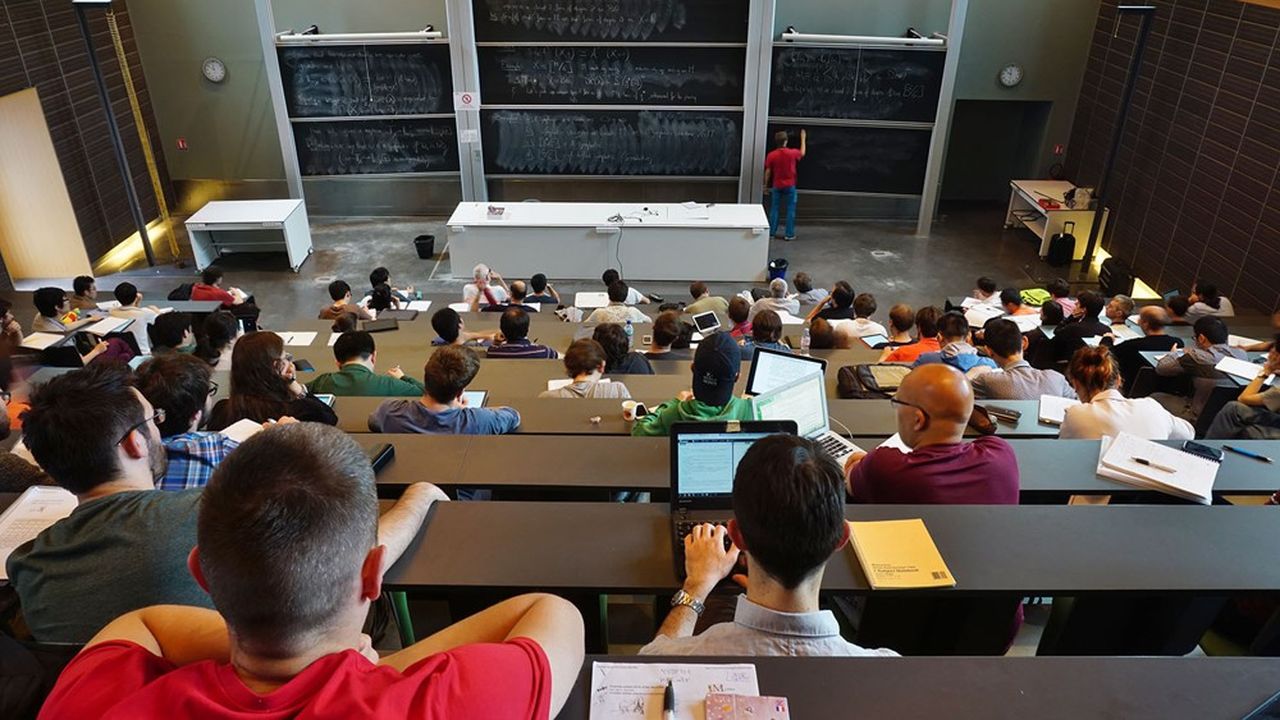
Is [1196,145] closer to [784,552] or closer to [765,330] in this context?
[765,330]

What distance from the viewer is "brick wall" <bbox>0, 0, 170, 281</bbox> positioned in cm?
750

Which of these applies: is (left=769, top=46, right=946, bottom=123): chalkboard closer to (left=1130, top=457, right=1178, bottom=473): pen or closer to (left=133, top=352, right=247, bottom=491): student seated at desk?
(left=1130, top=457, right=1178, bottom=473): pen

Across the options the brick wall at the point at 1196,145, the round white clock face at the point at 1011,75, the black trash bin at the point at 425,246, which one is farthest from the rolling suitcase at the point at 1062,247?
the black trash bin at the point at 425,246

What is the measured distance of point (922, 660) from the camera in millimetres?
1528

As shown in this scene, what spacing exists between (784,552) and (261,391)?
98.0 inches

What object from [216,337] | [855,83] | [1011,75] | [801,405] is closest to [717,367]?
[801,405]

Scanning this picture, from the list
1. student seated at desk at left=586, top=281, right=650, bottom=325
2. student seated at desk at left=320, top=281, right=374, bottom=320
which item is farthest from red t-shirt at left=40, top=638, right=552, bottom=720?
student seated at desk at left=320, top=281, right=374, bottom=320

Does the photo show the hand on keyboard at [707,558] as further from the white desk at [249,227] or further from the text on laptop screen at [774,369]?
the white desk at [249,227]

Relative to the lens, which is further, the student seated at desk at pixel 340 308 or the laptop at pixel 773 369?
the student seated at desk at pixel 340 308

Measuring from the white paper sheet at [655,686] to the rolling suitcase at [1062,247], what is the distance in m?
9.12

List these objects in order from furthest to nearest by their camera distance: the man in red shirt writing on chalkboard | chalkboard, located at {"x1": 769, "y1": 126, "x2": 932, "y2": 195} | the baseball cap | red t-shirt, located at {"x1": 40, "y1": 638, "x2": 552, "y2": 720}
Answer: chalkboard, located at {"x1": 769, "y1": 126, "x2": 932, "y2": 195}, the man in red shirt writing on chalkboard, the baseball cap, red t-shirt, located at {"x1": 40, "y1": 638, "x2": 552, "y2": 720}

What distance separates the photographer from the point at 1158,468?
103 inches

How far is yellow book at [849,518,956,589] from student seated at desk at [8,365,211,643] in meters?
1.58

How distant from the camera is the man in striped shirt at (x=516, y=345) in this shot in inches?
197
